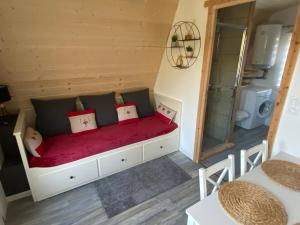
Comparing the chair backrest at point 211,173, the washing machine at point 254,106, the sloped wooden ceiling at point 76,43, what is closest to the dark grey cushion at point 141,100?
the sloped wooden ceiling at point 76,43

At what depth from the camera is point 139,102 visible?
3.02m

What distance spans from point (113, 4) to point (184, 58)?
1.12 m

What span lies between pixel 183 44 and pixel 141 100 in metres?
1.07

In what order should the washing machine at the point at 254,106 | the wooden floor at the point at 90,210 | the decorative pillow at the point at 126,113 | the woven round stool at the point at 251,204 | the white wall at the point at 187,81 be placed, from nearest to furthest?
the woven round stool at the point at 251,204, the wooden floor at the point at 90,210, the white wall at the point at 187,81, the decorative pillow at the point at 126,113, the washing machine at the point at 254,106

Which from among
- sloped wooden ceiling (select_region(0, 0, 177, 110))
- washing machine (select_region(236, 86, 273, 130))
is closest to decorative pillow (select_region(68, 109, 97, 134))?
sloped wooden ceiling (select_region(0, 0, 177, 110))

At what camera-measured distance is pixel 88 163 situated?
218 cm

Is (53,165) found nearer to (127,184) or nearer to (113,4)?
(127,184)

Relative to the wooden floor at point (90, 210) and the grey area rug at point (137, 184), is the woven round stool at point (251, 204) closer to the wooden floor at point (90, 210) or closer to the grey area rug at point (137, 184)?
the wooden floor at point (90, 210)

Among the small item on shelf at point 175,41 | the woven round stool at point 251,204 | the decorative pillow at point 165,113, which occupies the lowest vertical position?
the decorative pillow at point 165,113

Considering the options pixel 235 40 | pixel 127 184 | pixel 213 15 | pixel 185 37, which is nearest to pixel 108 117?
pixel 127 184

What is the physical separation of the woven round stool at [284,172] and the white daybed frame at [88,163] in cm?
149

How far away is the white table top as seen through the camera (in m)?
0.95

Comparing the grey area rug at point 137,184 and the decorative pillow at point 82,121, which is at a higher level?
the decorative pillow at point 82,121

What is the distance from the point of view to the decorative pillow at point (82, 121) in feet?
8.16
